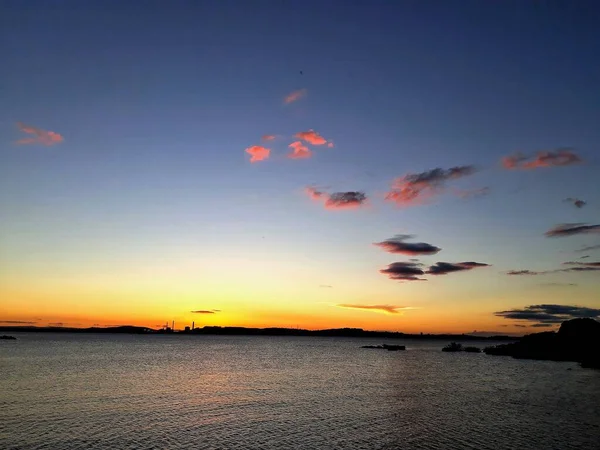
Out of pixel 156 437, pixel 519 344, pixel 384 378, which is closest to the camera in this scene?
pixel 156 437

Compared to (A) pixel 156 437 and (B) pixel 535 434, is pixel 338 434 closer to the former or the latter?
(A) pixel 156 437

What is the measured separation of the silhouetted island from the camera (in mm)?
150000

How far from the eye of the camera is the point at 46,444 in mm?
38562

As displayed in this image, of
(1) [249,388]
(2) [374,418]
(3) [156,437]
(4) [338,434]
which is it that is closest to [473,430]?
(2) [374,418]

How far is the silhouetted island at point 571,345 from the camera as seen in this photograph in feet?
492

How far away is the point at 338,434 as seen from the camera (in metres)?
44.8

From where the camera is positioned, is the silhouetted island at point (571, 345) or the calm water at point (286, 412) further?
the silhouetted island at point (571, 345)

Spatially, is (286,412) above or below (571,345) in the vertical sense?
below

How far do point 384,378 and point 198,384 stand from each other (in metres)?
40.7

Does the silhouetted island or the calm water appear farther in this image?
the silhouetted island

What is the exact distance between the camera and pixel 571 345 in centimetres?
15888

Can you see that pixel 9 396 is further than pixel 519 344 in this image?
No

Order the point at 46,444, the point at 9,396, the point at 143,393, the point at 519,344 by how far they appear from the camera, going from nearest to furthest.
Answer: the point at 46,444 → the point at 9,396 → the point at 143,393 → the point at 519,344

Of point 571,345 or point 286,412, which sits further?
point 571,345
